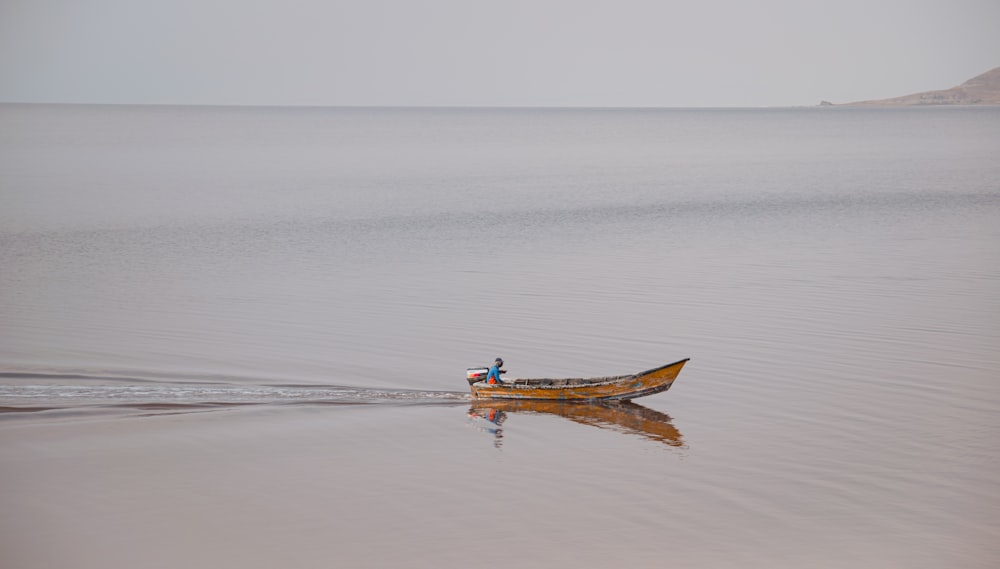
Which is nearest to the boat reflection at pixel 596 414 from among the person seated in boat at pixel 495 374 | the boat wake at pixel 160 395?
the person seated in boat at pixel 495 374

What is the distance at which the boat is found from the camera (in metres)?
22.5

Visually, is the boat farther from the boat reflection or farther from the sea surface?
the sea surface

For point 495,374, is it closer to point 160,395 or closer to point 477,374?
point 477,374

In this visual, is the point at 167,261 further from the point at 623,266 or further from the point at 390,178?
the point at 390,178

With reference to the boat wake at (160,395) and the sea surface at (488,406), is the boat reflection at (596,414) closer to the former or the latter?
the sea surface at (488,406)

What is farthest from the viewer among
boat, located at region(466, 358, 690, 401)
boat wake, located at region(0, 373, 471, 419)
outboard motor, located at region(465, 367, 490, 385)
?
outboard motor, located at region(465, 367, 490, 385)

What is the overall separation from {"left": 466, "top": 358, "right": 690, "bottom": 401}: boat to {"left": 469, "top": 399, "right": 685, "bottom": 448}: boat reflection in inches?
6.8

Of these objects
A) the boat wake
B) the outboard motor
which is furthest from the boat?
the boat wake

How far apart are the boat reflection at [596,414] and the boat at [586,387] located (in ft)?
0.57

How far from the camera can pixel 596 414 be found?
74.3 feet

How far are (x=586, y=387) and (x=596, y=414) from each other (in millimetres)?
653

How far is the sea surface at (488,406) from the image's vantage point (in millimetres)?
16047

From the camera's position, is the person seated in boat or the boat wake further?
the person seated in boat

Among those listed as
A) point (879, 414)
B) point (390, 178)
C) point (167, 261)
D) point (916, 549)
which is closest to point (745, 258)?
point (879, 414)
